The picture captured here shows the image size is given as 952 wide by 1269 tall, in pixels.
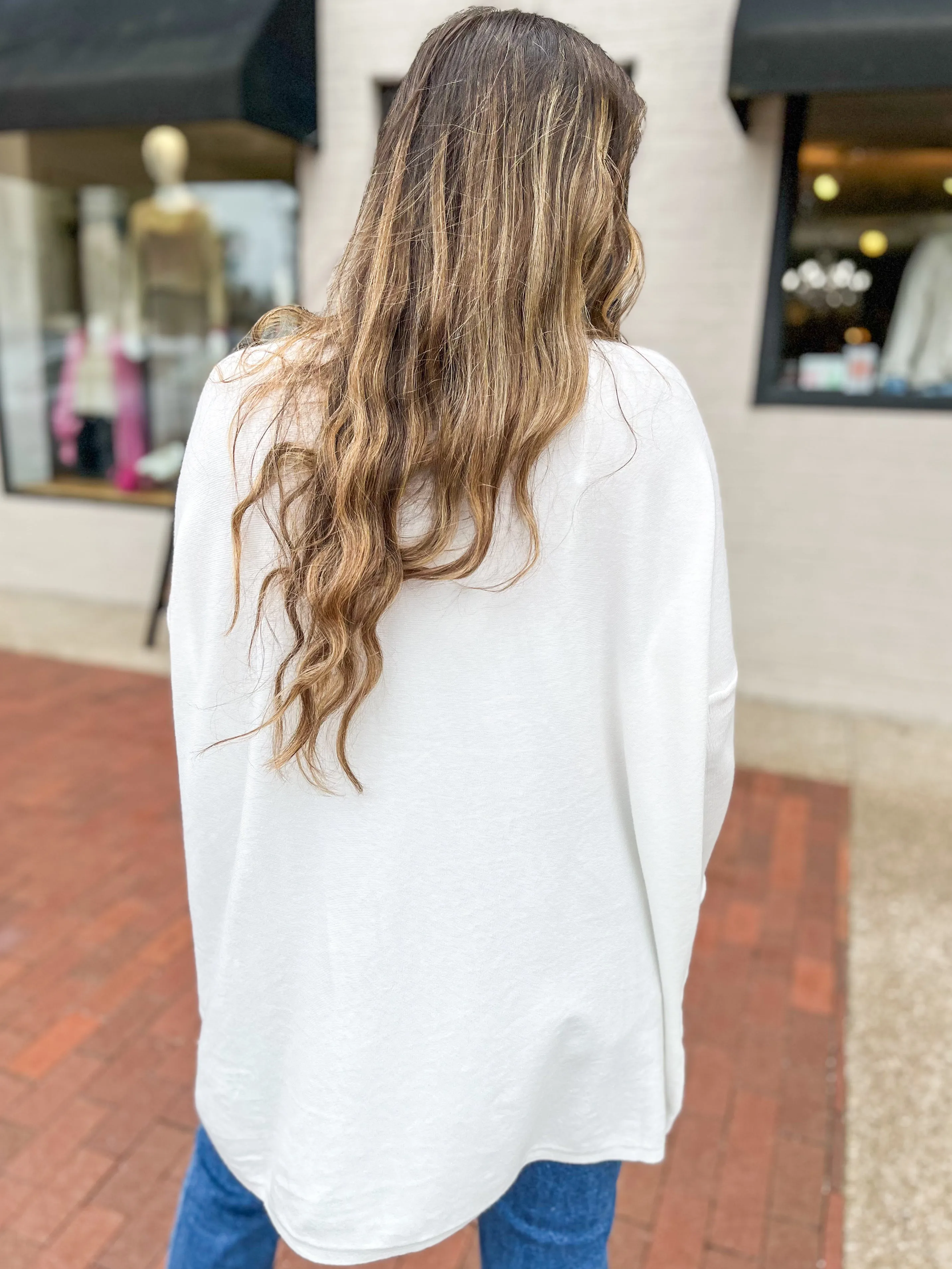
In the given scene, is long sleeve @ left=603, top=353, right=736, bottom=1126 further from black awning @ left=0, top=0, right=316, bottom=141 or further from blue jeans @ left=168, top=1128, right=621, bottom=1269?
black awning @ left=0, top=0, right=316, bottom=141

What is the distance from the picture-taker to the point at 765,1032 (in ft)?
8.48

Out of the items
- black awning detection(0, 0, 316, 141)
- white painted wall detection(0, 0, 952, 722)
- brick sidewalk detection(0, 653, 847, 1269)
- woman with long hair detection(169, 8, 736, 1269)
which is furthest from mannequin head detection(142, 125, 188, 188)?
woman with long hair detection(169, 8, 736, 1269)

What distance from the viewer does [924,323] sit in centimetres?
471

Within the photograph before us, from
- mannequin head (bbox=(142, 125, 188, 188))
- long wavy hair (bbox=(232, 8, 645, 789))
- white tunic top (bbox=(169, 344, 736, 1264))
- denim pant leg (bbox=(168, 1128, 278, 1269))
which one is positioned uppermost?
mannequin head (bbox=(142, 125, 188, 188))

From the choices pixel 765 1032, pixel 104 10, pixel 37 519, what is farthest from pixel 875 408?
pixel 37 519

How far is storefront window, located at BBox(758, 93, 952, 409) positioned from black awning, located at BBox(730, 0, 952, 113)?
66cm

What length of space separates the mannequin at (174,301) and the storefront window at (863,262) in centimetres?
345

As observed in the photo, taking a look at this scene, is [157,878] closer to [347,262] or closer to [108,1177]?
[108,1177]

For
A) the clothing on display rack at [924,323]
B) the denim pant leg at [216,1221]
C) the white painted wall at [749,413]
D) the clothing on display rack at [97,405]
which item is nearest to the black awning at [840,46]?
the white painted wall at [749,413]

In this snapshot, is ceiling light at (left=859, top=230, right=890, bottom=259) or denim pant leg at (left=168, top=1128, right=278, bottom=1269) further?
ceiling light at (left=859, top=230, right=890, bottom=259)

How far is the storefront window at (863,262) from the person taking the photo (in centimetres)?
448

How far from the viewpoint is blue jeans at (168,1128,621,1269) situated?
122 cm

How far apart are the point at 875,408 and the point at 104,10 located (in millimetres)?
4018

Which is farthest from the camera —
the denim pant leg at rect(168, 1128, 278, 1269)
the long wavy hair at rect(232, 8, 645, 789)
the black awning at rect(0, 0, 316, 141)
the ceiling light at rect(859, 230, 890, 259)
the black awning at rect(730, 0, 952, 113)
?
the ceiling light at rect(859, 230, 890, 259)
